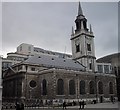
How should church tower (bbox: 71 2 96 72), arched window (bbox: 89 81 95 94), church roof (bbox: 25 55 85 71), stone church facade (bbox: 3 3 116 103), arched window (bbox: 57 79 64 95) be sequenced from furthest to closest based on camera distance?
church tower (bbox: 71 2 96 72), church roof (bbox: 25 55 85 71), arched window (bbox: 89 81 95 94), stone church facade (bbox: 3 3 116 103), arched window (bbox: 57 79 64 95)

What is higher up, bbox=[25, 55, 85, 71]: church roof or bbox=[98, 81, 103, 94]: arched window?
bbox=[25, 55, 85, 71]: church roof

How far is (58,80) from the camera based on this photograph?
145ft

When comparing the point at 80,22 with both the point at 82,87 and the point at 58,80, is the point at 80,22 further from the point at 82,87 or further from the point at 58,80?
the point at 58,80

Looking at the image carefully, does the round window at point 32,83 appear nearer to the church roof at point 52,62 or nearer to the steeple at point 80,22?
the church roof at point 52,62

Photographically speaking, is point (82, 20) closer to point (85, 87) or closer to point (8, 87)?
point (85, 87)

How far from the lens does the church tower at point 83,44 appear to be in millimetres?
60328

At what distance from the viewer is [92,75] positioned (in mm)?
52125

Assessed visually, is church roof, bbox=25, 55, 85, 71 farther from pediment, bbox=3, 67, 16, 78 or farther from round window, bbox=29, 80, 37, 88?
pediment, bbox=3, 67, 16, 78

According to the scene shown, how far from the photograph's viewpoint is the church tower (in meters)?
60.3

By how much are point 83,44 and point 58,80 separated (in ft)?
65.8

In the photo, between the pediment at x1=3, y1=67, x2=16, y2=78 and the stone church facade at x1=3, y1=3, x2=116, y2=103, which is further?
the pediment at x1=3, y1=67, x2=16, y2=78

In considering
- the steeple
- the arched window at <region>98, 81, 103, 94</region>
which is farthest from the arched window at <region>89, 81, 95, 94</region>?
the steeple

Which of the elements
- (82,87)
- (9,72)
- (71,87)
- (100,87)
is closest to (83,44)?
(100,87)

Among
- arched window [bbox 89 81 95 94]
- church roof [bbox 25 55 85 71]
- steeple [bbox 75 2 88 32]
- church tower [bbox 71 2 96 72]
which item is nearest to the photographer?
arched window [bbox 89 81 95 94]
